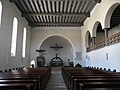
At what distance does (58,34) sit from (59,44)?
17.8 ft

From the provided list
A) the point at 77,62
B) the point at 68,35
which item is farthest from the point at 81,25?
the point at 77,62

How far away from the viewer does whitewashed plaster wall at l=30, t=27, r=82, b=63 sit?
15797mm

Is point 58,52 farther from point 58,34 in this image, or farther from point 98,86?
point 98,86

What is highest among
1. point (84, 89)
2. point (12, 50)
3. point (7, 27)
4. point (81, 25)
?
point (81, 25)

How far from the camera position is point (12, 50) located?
988 centimetres

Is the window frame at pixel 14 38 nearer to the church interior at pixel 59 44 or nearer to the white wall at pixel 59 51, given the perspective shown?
the church interior at pixel 59 44

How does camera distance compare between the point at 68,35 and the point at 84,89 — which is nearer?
the point at 84,89

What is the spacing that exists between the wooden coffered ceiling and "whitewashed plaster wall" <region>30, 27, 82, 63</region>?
1090 millimetres

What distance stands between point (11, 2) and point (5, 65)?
4.07m

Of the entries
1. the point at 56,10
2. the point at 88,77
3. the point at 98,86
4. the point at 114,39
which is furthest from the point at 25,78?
the point at 56,10

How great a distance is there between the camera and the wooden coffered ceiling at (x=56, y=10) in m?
10.1

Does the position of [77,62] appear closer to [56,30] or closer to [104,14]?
[56,30]

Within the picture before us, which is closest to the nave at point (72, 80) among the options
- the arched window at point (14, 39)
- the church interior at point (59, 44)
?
the church interior at point (59, 44)

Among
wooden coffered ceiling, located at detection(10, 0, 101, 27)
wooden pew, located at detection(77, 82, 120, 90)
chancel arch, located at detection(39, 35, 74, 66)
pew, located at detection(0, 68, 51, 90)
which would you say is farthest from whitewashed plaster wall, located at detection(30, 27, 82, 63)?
wooden pew, located at detection(77, 82, 120, 90)
